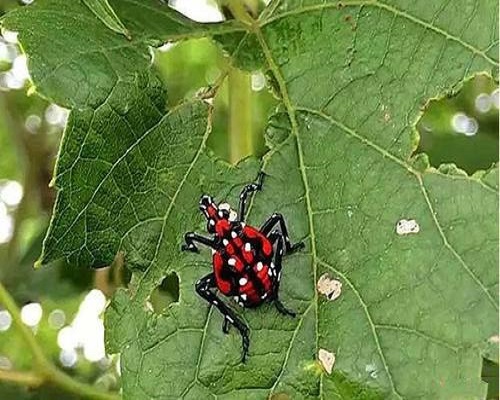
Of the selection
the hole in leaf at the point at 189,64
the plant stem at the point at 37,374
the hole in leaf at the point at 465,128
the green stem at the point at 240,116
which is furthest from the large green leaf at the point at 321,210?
the hole in leaf at the point at 189,64

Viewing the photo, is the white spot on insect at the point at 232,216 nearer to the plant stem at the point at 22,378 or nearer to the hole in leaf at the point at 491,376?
the hole in leaf at the point at 491,376

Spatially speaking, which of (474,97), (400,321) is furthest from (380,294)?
(474,97)

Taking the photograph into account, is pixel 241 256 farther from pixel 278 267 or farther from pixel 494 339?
pixel 494 339

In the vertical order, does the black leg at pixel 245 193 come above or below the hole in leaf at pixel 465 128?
below

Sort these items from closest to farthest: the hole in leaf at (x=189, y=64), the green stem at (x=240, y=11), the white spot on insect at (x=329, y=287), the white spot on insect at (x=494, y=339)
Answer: the white spot on insect at (x=494, y=339), the white spot on insect at (x=329, y=287), the green stem at (x=240, y=11), the hole in leaf at (x=189, y=64)

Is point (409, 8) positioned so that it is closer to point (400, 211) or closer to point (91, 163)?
point (400, 211)

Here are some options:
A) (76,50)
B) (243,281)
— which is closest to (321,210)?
(243,281)

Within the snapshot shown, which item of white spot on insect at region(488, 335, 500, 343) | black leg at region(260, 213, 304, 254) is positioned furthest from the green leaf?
white spot on insect at region(488, 335, 500, 343)
